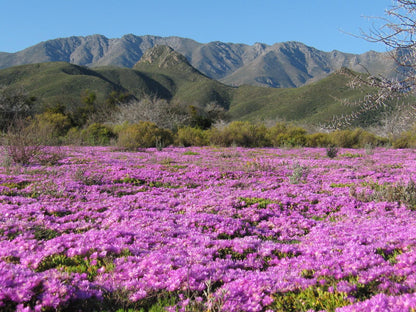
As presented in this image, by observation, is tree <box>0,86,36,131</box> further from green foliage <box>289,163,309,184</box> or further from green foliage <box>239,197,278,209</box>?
green foliage <box>239,197,278,209</box>

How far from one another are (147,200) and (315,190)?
17.4 ft

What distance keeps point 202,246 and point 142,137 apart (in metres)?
22.3

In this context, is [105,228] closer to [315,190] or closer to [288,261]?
[288,261]

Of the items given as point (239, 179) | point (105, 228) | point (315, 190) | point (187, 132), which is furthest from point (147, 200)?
point (187, 132)

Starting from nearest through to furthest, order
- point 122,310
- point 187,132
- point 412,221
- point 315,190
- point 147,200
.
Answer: point 122,310 < point 412,221 < point 147,200 < point 315,190 < point 187,132

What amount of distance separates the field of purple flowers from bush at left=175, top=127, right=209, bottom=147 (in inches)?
753

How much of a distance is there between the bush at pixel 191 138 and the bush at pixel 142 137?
3.16ft

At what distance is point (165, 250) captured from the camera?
4.77 metres

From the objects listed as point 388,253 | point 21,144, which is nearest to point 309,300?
point 388,253

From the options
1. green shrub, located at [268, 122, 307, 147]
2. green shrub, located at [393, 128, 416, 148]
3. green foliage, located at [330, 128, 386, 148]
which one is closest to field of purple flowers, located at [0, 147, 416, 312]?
green shrub, located at [268, 122, 307, 147]

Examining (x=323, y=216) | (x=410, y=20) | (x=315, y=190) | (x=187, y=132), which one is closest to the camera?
(x=410, y=20)

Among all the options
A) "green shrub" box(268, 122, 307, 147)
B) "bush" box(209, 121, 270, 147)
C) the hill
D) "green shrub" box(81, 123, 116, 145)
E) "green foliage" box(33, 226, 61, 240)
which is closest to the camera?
"green foliage" box(33, 226, 61, 240)

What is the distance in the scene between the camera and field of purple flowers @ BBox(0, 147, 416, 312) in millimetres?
3336

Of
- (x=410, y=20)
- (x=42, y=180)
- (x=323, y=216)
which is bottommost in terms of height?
(x=323, y=216)
